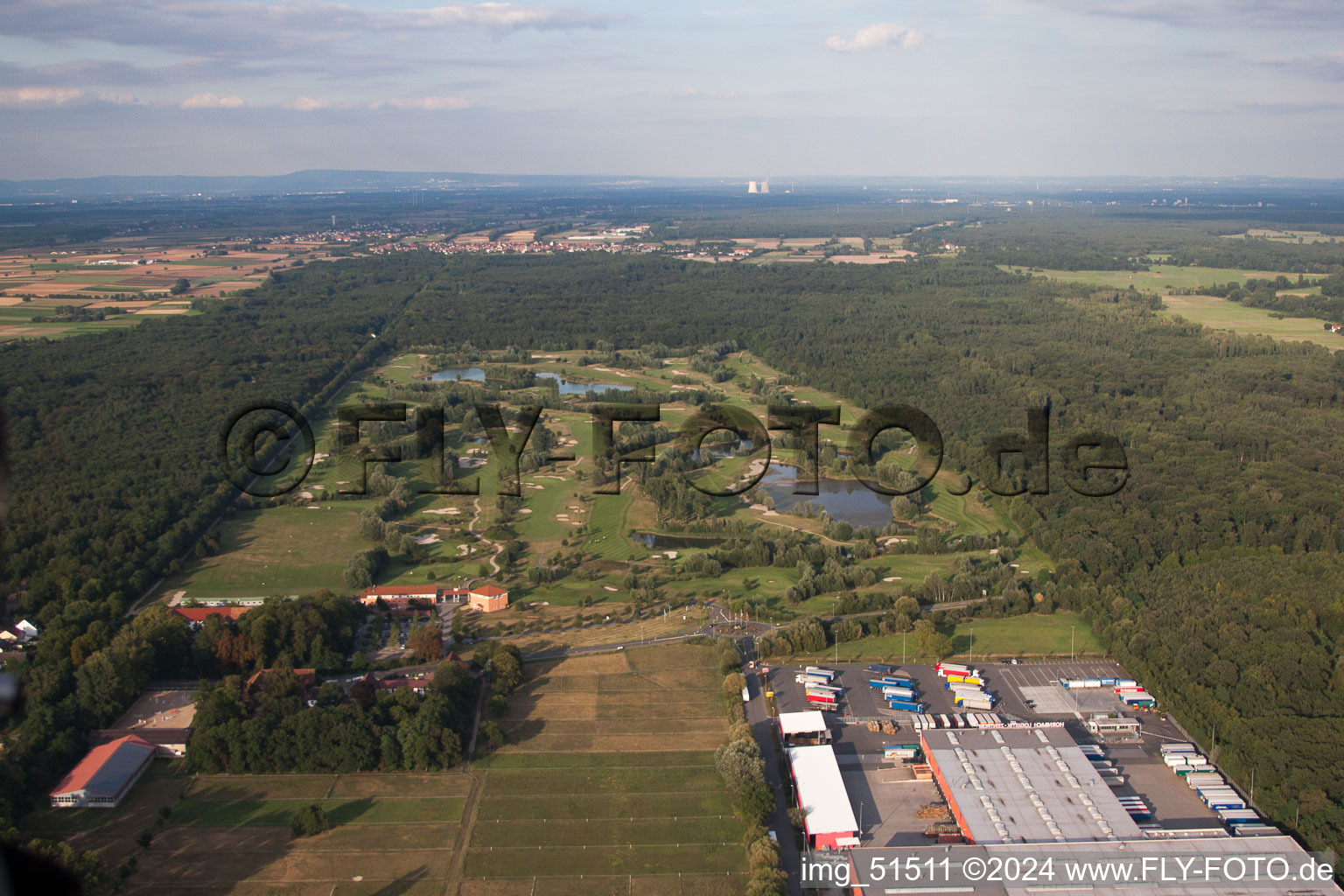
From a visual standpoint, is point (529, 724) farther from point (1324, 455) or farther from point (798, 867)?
point (1324, 455)

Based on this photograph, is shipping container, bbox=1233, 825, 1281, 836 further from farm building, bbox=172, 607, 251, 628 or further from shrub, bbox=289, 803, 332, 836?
farm building, bbox=172, 607, 251, 628

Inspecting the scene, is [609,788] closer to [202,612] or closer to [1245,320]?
[202,612]

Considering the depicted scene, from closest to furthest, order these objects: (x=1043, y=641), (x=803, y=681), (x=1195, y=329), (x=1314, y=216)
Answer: (x=803, y=681) → (x=1043, y=641) → (x=1195, y=329) → (x=1314, y=216)

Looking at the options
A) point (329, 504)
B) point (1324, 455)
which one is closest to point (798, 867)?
point (329, 504)

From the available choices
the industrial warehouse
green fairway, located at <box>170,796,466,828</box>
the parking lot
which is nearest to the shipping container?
the industrial warehouse

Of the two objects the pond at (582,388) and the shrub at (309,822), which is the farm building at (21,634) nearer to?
the shrub at (309,822)

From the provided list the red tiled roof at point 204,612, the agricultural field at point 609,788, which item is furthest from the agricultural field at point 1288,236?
the red tiled roof at point 204,612

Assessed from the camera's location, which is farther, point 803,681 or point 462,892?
point 803,681
